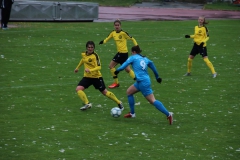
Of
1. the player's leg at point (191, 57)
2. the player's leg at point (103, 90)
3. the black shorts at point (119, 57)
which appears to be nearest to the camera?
the player's leg at point (103, 90)

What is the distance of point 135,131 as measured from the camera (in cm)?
1383

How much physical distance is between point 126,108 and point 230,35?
683 inches

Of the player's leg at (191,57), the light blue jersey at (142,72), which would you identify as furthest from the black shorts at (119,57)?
the light blue jersey at (142,72)

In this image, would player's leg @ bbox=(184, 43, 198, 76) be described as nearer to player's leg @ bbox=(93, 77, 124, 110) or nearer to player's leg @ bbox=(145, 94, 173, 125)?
player's leg @ bbox=(93, 77, 124, 110)

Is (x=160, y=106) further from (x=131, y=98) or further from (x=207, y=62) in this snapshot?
(x=207, y=62)

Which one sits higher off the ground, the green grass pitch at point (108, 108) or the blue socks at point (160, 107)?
the blue socks at point (160, 107)

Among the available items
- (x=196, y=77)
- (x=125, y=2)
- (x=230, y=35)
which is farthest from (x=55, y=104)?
(x=125, y=2)

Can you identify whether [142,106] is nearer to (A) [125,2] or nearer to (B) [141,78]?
(B) [141,78]

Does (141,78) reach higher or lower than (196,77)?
higher

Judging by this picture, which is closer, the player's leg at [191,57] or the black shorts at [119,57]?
the black shorts at [119,57]

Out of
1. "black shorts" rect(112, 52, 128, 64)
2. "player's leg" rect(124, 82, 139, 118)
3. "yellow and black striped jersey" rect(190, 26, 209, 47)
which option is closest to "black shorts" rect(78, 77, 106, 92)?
"player's leg" rect(124, 82, 139, 118)

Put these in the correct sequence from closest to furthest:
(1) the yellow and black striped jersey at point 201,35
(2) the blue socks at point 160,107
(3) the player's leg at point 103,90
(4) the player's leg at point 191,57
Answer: (2) the blue socks at point 160,107 → (3) the player's leg at point 103,90 → (1) the yellow and black striped jersey at point 201,35 → (4) the player's leg at point 191,57

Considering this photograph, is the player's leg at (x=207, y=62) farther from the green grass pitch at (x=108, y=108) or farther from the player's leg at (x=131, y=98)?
the player's leg at (x=131, y=98)

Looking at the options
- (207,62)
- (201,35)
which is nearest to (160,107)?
(207,62)
